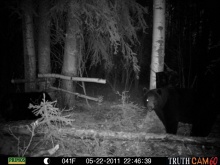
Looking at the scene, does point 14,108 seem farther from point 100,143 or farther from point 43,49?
point 100,143

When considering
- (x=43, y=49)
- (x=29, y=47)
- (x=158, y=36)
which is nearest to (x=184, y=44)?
(x=158, y=36)

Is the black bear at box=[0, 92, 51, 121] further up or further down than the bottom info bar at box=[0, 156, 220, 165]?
further up

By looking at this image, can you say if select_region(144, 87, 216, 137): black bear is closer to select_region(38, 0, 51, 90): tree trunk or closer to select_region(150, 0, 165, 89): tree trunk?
select_region(150, 0, 165, 89): tree trunk

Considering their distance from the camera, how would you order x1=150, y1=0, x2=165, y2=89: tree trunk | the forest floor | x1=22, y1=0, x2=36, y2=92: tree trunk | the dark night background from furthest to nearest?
the dark night background
x1=22, y1=0, x2=36, y2=92: tree trunk
x1=150, y1=0, x2=165, y2=89: tree trunk
the forest floor

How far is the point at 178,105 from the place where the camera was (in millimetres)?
4434

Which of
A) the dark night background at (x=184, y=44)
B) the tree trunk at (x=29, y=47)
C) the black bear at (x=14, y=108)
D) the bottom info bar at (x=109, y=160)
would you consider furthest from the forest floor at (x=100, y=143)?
the dark night background at (x=184, y=44)

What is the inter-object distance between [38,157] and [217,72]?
7553 millimetres

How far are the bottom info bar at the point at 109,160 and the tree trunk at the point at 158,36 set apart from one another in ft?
7.68

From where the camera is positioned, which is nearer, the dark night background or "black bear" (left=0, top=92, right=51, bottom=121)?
"black bear" (left=0, top=92, right=51, bottom=121)

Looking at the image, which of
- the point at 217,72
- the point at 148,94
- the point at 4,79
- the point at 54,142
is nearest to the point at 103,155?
the point at 54,142

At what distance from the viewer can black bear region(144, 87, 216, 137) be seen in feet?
13.7

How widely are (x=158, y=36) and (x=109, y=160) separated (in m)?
3.44

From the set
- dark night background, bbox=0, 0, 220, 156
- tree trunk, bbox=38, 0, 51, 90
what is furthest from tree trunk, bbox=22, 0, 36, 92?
dark night background, bbox=0, 0, 220, 156

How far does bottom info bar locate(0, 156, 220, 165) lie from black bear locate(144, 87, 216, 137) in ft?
3.65
